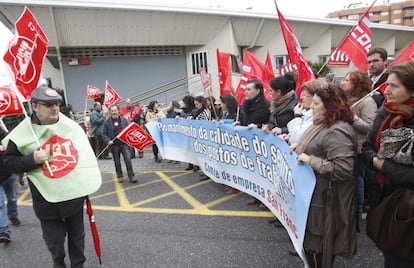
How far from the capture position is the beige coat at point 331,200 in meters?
2.32

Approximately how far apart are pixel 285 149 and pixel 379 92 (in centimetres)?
172

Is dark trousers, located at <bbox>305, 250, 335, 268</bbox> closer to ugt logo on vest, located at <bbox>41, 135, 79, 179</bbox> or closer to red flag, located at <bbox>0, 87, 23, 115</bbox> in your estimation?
ugt logo on vest, located at <bbox>41, 135, 79, 179</bbox>

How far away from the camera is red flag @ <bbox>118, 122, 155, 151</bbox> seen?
5703 mm

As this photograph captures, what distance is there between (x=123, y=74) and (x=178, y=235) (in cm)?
1441

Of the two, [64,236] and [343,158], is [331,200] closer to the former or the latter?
[343,158]

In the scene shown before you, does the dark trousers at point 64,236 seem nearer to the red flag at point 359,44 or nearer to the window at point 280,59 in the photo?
the red flag at point 359,44

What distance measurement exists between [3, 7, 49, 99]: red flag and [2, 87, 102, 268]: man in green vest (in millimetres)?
272

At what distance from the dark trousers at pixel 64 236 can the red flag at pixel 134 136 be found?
9.50ft

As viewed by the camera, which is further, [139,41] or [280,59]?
[280,59]

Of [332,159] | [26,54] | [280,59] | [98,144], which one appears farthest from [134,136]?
[280,59]

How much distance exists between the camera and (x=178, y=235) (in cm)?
375

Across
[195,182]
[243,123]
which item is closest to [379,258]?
[243,123]

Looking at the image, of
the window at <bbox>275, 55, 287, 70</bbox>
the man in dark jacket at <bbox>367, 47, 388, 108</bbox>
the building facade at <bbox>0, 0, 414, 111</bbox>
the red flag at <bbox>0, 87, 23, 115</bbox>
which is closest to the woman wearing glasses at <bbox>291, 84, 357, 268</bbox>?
the man in dark jacket at <bbox>367, 47, 388, 108</bbox>

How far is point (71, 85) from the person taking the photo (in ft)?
51.9
